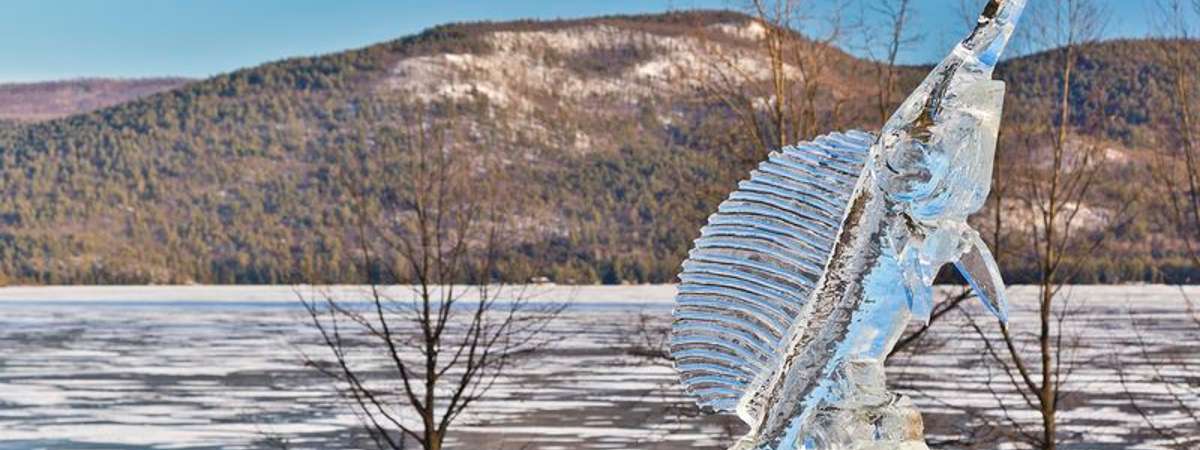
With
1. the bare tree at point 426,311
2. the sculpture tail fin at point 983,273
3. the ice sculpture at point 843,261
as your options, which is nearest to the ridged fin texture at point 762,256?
the ice sculpture at point 843,261

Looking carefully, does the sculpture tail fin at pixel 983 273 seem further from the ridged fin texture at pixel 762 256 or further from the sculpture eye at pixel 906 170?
the ridged fin texture at pixel 762 256

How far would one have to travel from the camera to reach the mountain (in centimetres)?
11269

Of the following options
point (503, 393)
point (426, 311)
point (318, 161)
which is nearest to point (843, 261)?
point (426, 311)

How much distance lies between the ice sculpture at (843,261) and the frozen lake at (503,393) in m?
7.38

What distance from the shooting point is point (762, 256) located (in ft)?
12.4

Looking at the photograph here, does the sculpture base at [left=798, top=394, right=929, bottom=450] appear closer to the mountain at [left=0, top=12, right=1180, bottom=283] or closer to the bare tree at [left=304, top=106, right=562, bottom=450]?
the bare tree at [left=304, top=106, right=562, bottom=450]

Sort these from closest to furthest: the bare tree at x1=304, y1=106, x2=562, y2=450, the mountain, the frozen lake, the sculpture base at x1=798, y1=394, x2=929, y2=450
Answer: the sculpture base at x1=798, y1=394, x2=929, y2=450
the bare tree at x1=304, y1=106, x2=562, y2=450
the frozen lake
the mountain

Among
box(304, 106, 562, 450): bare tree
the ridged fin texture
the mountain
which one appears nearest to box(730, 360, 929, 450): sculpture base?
the ridged fin texture

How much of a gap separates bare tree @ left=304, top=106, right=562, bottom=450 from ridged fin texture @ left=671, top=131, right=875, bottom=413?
7104 millimetres

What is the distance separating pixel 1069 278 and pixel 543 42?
15985cm

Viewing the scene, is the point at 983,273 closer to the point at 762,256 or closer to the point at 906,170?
the point at 906,170

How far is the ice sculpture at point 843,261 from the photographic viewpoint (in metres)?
3.73

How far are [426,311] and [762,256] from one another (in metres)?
7.55

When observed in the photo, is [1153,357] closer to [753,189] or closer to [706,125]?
[706,125]
